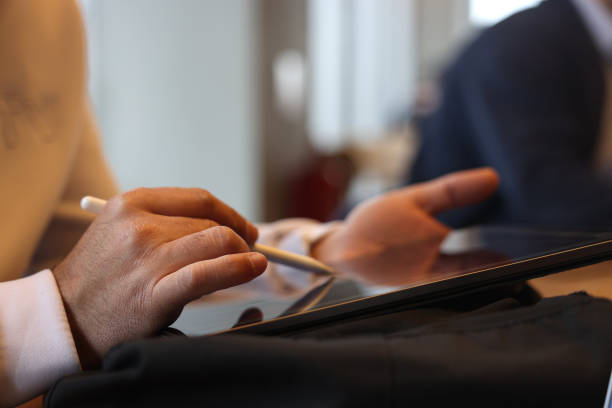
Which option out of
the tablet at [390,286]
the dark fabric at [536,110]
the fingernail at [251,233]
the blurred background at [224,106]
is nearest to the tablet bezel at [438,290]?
the tablet at [390,286]

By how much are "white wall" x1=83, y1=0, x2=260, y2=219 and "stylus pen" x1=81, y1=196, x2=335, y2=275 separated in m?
1.45

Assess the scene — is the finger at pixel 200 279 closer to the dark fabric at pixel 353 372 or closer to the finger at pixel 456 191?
the dark fabric at pixel 353 372

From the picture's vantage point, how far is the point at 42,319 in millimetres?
225

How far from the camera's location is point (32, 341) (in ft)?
0.71

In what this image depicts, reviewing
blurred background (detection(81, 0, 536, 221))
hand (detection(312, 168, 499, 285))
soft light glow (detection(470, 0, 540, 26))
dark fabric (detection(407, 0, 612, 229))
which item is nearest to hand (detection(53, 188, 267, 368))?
hand (detection(312, 168, 499, 285))

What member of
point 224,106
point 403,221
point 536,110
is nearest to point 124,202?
point 403,221

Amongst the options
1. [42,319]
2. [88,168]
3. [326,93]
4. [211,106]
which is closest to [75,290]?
[42,319]

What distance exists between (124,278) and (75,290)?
27mm

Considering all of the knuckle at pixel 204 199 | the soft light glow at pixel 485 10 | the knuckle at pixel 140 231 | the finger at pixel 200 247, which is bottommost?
the finger at pixel 200 247

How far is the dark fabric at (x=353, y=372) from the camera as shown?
5.9 inches

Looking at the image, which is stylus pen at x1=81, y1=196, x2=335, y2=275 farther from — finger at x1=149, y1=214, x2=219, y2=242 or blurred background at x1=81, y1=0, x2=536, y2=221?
blurred background at x1=81, y1=0, x2=536, y2=221

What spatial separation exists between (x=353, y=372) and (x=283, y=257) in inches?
5.9

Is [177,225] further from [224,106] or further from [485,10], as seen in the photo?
[485,10]

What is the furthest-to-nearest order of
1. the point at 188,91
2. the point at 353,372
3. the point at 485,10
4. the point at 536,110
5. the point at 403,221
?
the point at 485,10 < the point at 188,91 < the point at 536,110 < the point at 403,221 < the point at 353,372
